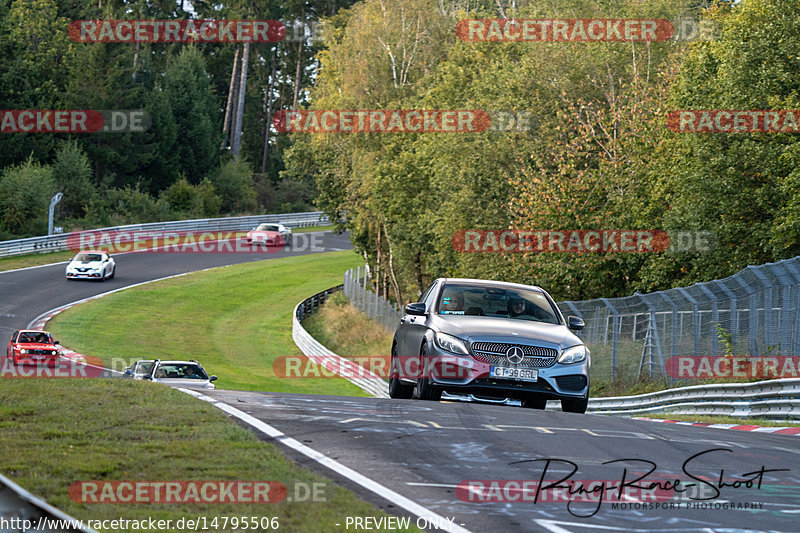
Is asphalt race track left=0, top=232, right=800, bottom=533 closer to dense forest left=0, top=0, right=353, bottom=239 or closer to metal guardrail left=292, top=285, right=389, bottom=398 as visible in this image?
metal guardrail left=292, top=285, right=389, bottom=398

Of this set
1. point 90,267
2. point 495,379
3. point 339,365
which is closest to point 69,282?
point 90,267

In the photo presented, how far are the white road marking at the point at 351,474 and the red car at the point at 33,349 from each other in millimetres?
23136

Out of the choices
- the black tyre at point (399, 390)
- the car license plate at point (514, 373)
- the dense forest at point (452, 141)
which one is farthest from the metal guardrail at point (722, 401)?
the dense forest at point (452, 141)

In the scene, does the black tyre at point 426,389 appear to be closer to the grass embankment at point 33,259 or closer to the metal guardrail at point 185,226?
the grass embankment at point 33,259

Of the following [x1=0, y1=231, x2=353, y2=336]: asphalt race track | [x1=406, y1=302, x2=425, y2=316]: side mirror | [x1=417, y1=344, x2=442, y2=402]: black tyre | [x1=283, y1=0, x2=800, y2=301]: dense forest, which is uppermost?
[x1=283, y1=0, x2=800, y2=301]: dense forest

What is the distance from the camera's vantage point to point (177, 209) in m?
82.1

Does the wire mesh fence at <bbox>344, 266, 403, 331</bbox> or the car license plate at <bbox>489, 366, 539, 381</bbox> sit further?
the wire mesh fence at <bbox>344, 266, 403, 331</bbox>

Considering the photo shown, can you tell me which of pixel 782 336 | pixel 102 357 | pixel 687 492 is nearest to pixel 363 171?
pixel 102 357

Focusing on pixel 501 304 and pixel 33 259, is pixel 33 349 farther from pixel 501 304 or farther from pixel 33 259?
pixel 33 259

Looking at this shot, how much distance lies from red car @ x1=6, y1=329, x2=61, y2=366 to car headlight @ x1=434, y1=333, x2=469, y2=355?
21977 millimetres

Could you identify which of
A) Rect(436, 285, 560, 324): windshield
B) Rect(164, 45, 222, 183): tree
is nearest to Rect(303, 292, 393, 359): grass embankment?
Rect(436, 285, 560, 324): windshield

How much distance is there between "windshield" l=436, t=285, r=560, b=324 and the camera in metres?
13.5

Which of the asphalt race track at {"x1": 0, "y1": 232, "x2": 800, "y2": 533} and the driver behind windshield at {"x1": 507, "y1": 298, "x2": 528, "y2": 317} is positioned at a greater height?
the driver behind windshield at {"x1": 507, "y1": 298, "x2": 528, "y2": 317}

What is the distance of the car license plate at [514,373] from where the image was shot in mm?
12281
